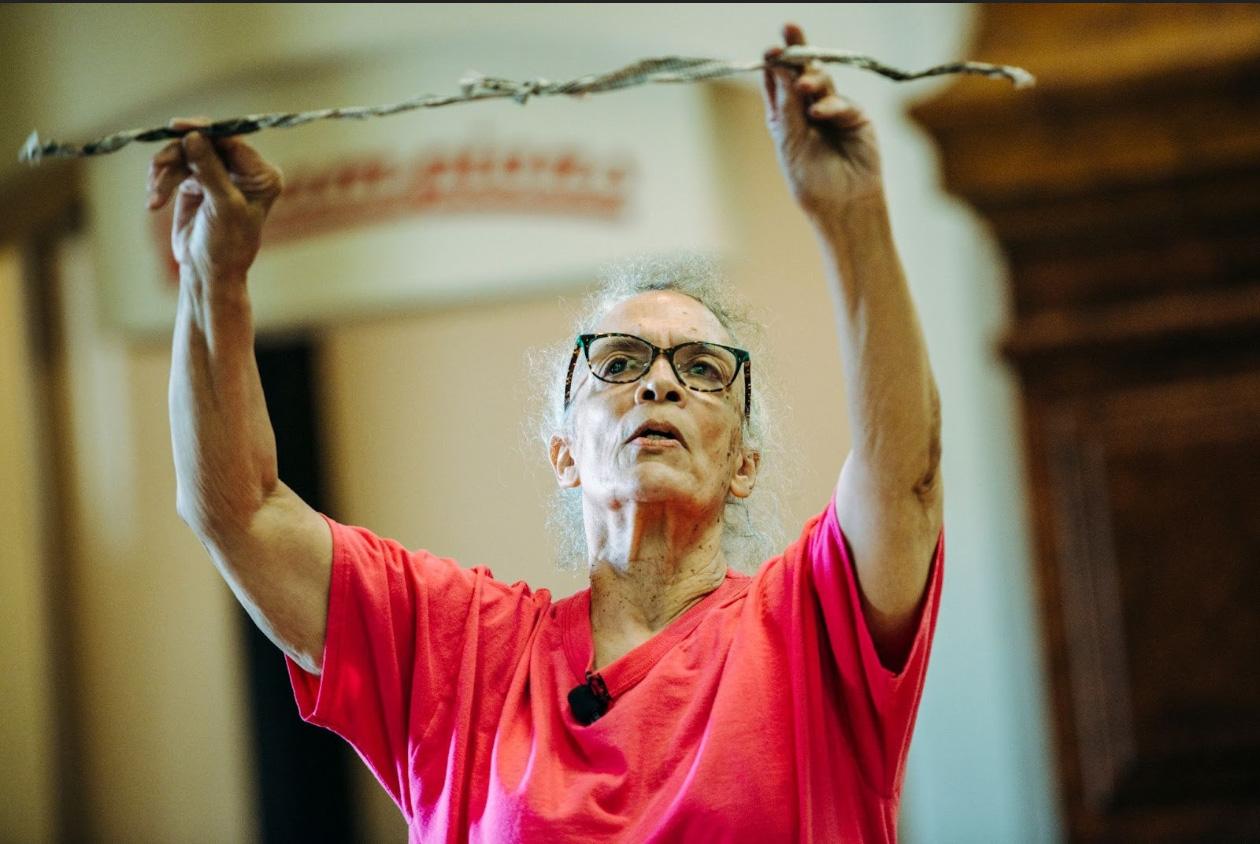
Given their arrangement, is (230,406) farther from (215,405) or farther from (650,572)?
(650,572)

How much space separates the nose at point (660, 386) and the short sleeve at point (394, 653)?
267 mm

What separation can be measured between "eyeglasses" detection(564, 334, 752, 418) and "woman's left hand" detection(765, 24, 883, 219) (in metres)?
0.36

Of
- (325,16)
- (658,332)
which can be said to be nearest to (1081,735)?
(658,332)

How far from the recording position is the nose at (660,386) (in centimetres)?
147

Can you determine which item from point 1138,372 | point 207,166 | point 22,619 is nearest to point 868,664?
point 207,166

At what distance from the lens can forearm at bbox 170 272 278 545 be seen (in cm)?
132

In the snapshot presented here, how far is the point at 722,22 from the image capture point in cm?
378

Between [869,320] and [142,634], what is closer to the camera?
[869,320]

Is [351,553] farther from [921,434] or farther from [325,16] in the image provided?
[325,16]

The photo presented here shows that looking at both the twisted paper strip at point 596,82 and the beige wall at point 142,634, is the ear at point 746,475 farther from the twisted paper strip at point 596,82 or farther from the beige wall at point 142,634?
the beige wall at point 142,634

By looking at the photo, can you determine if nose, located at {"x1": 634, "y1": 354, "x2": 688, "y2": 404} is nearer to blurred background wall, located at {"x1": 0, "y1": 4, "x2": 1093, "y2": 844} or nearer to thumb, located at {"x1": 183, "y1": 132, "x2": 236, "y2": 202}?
thumb, located at {"x1": 183, "y1": 132, "x2": 236, "y2": 202}

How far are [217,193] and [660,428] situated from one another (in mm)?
481

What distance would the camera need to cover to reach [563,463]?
165cm

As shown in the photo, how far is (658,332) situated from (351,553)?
1.29ft
